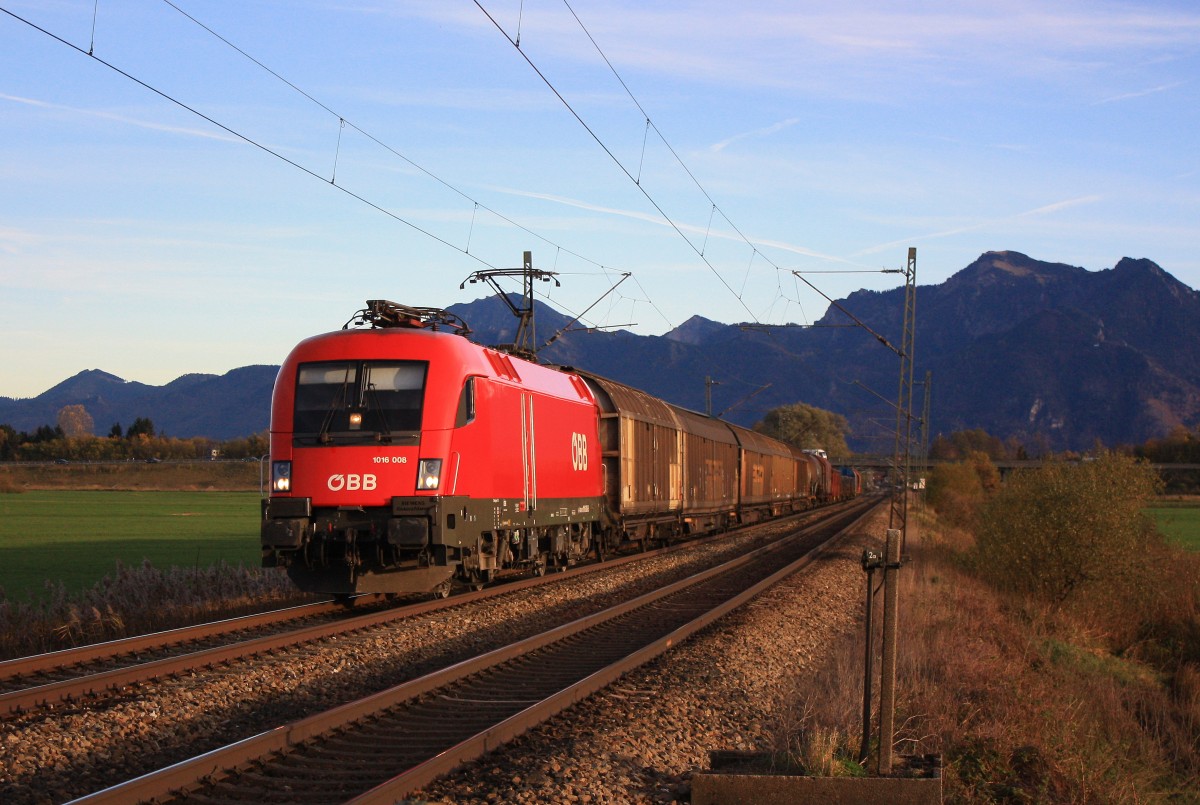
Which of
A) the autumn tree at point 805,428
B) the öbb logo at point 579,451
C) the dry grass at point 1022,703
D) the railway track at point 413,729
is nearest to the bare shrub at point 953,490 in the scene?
the dry grass at point 1022,703

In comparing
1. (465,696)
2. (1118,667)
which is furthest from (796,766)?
(1118,667)

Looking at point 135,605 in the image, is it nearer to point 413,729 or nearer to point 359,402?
point 359,402

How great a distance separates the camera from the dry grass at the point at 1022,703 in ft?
27.8

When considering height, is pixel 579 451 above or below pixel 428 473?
above

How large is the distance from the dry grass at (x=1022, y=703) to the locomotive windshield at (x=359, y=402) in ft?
20.1

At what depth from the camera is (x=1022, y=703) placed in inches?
441

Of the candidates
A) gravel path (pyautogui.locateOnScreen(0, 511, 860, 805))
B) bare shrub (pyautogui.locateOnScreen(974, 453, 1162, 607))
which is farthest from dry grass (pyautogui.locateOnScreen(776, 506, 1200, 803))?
gravel path (pyautogui.locateOnScreen(0, 511, 860, 805))

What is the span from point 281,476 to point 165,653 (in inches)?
144

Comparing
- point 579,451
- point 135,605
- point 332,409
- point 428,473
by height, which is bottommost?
point 135,605

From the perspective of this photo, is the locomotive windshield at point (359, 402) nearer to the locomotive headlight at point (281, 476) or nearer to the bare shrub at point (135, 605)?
the locomotive headlight at point (281, 476)

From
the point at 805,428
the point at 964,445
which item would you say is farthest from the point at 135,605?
the point at 964,445

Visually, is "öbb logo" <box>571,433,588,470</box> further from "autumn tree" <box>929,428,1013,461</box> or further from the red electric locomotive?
"autumn tree" <box>929,428,1013,461</box>

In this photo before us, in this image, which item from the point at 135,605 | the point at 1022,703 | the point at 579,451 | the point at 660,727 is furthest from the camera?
the point at 579,451

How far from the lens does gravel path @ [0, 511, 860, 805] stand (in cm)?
704
